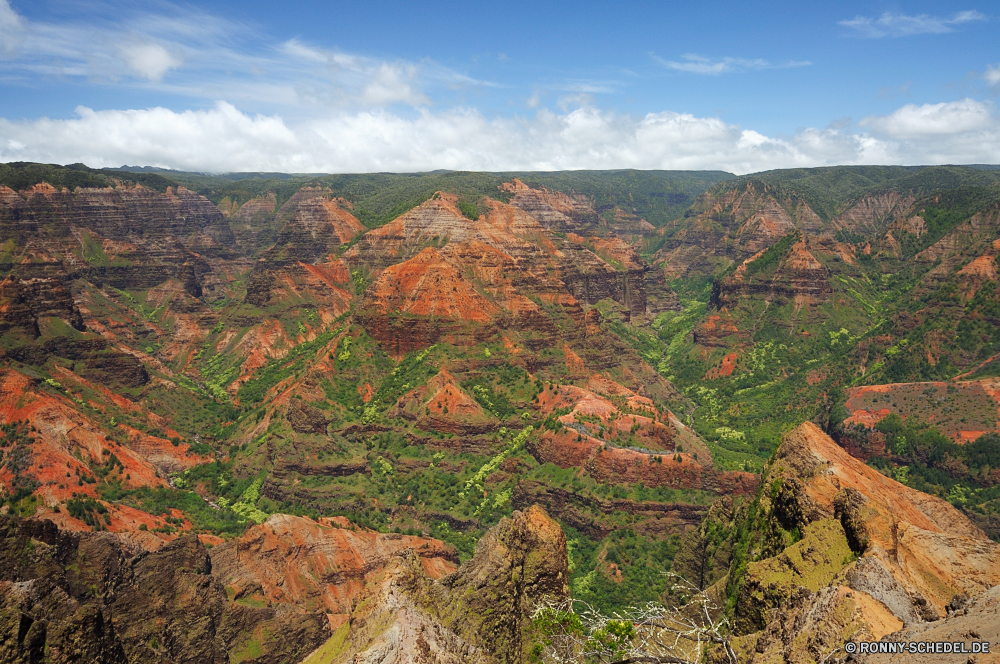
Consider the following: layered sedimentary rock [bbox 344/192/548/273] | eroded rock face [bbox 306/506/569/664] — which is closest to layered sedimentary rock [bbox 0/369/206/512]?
eroded rock face [bbox 306/506/569/664]

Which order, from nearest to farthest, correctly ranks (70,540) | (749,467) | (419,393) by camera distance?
(70,540)
(749,467)
(419,393)

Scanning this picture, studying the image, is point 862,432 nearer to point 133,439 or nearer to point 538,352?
point 538,352

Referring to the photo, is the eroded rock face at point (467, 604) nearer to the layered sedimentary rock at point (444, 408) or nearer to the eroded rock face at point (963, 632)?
the eroded rock face at point (963, 632)

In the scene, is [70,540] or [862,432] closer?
[70,540]

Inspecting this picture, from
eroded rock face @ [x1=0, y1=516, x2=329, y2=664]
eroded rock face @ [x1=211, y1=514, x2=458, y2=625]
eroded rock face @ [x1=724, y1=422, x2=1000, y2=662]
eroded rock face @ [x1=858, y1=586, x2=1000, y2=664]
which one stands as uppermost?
eroded rock face @ [x1=858, y1=586, x2=1000, y2=664]

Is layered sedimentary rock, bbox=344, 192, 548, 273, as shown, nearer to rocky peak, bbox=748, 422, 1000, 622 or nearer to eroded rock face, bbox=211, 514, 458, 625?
eroded rock face, bbox=211, 514, 458, 625

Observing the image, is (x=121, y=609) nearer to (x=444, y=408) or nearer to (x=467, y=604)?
(x=467, y=604)

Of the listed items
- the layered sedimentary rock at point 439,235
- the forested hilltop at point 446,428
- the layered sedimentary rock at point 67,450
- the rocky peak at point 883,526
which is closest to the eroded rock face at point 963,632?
the rocky peak at point 883,526

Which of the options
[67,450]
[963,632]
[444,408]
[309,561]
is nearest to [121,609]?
[309,561]

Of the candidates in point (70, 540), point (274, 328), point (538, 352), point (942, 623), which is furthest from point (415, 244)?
point (942, 623)
